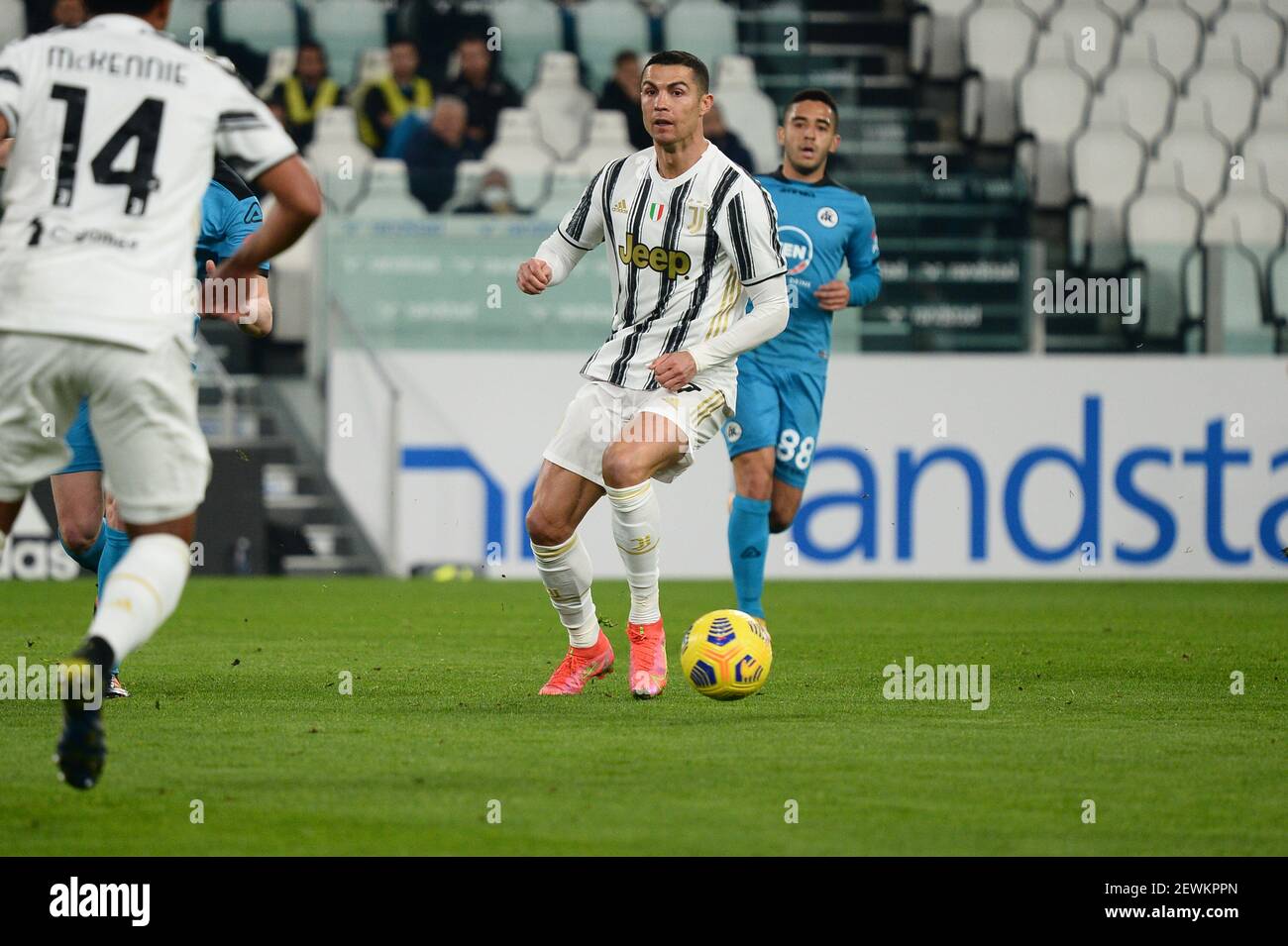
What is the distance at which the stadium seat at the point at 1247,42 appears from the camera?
18078mm

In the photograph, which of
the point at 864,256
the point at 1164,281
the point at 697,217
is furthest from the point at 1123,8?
the point at 697,217

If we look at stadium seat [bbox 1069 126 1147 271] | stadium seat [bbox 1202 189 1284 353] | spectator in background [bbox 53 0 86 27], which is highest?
spectator in background [bbox 53 0 86 27]

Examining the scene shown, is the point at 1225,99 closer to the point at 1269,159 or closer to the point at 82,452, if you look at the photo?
the point at 1269,159

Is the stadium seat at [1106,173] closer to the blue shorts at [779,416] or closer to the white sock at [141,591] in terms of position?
the blue shorts at [779,416]

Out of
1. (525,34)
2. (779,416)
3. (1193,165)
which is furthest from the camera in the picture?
(525,34)

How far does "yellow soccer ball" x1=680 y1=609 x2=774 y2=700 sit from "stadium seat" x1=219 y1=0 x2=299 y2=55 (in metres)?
11.7

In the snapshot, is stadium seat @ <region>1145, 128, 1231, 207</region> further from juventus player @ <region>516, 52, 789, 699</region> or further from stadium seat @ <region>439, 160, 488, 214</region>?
juventus player @ <region>516, 52, 789, 699</region>

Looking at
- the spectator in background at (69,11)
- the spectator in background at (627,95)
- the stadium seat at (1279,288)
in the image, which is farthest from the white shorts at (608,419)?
the spectator in background at (627,95)

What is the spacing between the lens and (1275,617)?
431 inches

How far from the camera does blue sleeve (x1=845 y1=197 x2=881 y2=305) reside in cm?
876

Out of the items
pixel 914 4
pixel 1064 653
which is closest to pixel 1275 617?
pixel 1064 653

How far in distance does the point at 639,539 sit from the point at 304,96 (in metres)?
10.4

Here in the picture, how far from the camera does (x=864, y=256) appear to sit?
8.88m

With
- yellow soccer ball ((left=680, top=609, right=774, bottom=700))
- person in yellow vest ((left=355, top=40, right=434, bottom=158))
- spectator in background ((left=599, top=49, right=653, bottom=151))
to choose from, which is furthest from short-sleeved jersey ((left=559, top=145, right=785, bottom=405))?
person in yellow vest ((left=355, top=40, right=434, bottom=158))
